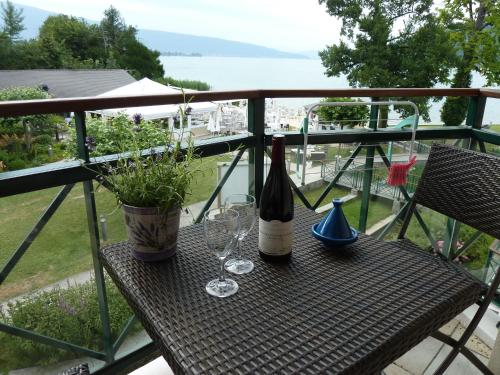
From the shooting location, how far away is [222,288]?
81 centimetres

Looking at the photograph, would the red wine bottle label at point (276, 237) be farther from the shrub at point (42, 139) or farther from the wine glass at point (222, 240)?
the shrub at point (42, 139)

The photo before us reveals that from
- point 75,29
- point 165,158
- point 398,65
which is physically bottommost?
point 165,158

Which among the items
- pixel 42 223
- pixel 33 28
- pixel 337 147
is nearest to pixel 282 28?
pixel 337 147

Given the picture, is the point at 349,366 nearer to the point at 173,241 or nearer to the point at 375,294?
the point at 375,294

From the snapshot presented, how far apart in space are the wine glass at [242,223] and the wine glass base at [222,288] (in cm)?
5

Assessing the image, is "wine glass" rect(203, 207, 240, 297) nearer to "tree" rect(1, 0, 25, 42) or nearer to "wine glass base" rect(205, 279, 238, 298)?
"wine glass base" rect(205, 279, 238, 298)

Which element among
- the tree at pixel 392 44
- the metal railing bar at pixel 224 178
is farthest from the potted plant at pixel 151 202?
the tree at pixel 392 44

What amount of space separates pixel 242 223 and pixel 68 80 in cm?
2284

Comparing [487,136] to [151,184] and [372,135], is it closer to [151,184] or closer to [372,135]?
[372,135]

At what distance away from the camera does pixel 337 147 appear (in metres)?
2.12

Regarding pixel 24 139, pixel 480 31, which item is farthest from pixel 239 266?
pixel 480 31

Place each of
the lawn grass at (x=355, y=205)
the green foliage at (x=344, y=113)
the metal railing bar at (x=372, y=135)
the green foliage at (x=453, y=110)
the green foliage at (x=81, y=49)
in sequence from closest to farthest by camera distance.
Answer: the metal railing bar at (x=372, y=135) < the lawn grass at (x=355, y=205) < the green foliage at (x=344, y=113) < the green foliage at (x=453, y=110) < the green foliage at (x=81, y=49)

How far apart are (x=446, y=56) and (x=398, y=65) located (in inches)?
69.5

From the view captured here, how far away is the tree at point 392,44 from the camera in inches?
545
